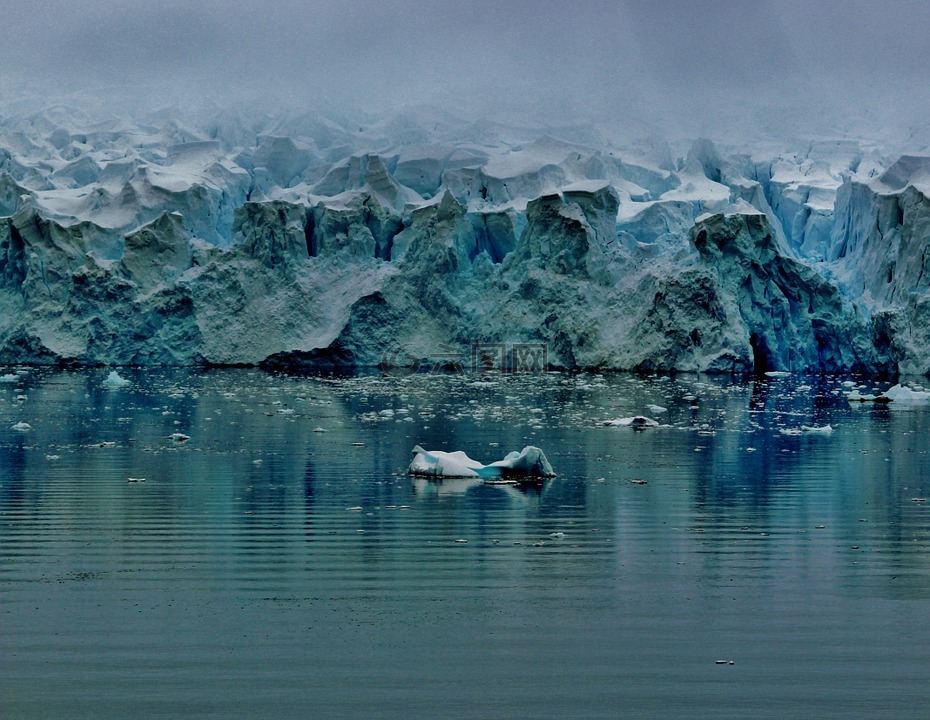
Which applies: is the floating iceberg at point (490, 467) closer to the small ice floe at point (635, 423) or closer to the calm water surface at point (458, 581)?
the calm water surface at point (458, 581)

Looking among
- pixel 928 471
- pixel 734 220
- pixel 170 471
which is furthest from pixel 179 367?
pixel 928 471

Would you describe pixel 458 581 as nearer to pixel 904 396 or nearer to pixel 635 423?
pixel 635 423

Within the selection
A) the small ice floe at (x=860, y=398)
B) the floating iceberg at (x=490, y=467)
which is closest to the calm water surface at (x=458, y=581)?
the floating iceberg at (x=490, y=467)

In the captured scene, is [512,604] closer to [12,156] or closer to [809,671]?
[809,671]

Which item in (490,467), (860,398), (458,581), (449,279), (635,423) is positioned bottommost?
(458,581)

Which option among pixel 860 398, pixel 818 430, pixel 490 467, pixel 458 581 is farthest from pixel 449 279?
pixel 458 581

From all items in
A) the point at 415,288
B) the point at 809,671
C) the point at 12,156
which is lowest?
the point at 809,671

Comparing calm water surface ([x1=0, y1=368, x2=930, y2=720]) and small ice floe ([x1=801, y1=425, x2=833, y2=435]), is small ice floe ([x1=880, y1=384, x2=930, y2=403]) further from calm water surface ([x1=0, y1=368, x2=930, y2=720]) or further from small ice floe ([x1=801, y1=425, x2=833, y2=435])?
calm water surface ([x1=0, y1=368, x2=930, y2=720])
